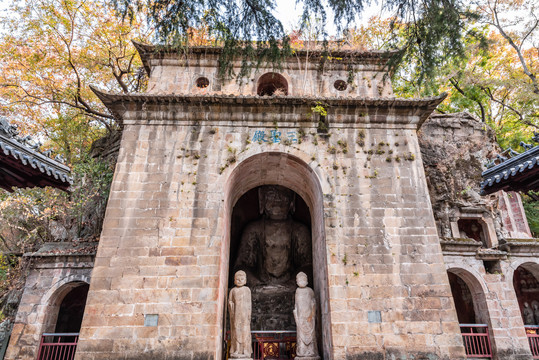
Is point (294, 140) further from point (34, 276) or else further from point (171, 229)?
point (34, 276)

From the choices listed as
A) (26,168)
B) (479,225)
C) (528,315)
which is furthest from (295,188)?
(528,315)

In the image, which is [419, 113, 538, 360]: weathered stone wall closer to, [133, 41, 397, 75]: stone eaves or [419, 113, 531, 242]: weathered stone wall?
[419, 113, 531, 242]: weathered stone wall

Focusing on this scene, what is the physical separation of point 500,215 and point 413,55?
13663 mm

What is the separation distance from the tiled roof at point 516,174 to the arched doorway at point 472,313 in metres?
5.55

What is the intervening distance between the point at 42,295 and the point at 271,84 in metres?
10.4

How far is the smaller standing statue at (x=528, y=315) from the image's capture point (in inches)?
514

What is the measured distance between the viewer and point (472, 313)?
12.7 m

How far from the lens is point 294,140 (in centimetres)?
967

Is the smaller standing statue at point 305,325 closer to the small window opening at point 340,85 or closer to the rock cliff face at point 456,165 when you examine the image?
the small window opening at point 340,85

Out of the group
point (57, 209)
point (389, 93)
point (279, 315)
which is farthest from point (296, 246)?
point (57, 209)

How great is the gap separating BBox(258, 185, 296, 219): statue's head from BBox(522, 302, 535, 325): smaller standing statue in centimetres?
1068

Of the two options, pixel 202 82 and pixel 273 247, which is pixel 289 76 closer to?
pixel 202 82

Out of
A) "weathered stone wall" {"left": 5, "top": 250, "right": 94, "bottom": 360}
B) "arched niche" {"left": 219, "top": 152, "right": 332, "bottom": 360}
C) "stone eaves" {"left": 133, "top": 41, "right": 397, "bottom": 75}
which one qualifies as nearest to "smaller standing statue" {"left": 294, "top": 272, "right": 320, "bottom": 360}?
"arched niche" {"left": 219, "top": 152, "right": 332, "bottom": 360}

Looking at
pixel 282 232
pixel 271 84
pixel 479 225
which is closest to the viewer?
pixel 271 84
